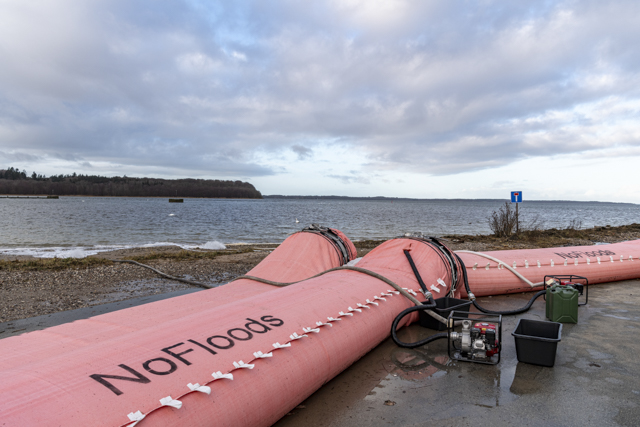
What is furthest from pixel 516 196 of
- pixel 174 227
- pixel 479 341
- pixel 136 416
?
pixel 174 227

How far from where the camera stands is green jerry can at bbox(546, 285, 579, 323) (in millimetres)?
4934

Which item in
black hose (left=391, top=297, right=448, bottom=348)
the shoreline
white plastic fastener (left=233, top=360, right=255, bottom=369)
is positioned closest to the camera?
white plastic fastener (left=233, top=360, right=255, bottom=369)

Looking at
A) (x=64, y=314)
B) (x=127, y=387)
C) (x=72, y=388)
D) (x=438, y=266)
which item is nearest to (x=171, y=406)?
(x=127, y=387)

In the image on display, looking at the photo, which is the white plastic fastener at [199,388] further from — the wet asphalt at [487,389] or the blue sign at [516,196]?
the blue sign at [516,196]

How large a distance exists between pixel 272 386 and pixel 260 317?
712mm

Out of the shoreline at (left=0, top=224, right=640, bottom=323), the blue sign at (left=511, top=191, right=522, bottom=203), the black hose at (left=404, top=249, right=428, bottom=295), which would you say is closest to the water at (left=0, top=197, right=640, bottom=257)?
the shoreline at (left=0, top=224, right=640, bottom=323)

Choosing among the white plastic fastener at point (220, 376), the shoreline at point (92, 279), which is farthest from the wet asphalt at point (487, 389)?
the shoreline at point (92, 279)

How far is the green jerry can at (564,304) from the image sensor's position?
4934 mm

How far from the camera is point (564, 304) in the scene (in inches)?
195

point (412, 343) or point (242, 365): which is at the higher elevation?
point (242, 365)

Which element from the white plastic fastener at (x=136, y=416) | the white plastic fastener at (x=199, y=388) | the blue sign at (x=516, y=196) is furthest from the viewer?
the blue sign at (x=516, y=196)

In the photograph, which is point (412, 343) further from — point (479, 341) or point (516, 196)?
point (516, 196)

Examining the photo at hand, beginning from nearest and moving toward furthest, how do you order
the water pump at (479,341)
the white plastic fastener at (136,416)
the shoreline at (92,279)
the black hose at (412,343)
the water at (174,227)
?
1. the white plastic fastener at (136,416)
2. the water pump at (479,341)
3. the black hose at (412,343)
4. the shoreline at (92,279)
5. the water at (174,227)

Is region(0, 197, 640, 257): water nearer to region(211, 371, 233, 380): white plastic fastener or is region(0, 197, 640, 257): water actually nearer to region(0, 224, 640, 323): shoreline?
region(0, 224, 640, 323): shoreline
